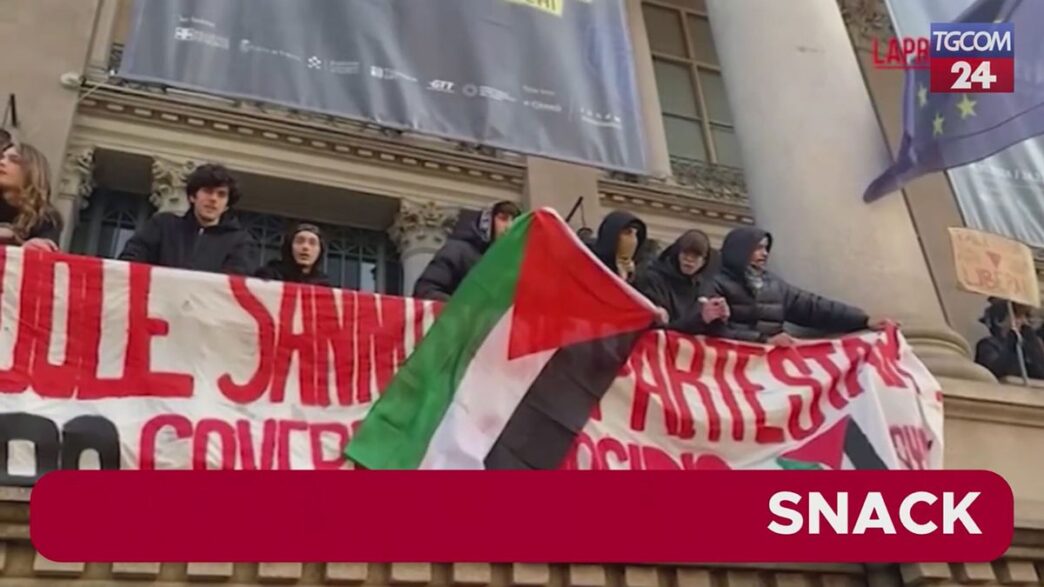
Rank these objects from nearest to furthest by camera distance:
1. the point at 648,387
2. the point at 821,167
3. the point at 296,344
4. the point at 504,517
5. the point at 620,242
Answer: the point at 504,517, the point at 296,344, the point at 648,387, the point at 620,242, the point at 821,167

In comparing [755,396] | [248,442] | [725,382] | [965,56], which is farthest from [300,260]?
[965,56]

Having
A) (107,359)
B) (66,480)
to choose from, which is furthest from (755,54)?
(66,480)

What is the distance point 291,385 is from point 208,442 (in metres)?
0.56

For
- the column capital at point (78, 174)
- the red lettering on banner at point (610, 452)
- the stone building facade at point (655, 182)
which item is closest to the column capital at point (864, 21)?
the stone building facade at point (655, 182)

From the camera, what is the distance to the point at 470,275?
596 centimetres

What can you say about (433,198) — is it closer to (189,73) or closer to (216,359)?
(189,73)

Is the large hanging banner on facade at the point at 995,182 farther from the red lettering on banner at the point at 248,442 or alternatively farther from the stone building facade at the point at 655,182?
the red lettering on banner at the point at 248,442

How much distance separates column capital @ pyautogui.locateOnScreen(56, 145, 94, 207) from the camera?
1174cm

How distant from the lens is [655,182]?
49.5 feet

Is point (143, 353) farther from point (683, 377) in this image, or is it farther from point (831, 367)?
point (831, 367)

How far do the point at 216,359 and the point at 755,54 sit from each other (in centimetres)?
573

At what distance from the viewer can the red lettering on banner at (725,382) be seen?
6062mm

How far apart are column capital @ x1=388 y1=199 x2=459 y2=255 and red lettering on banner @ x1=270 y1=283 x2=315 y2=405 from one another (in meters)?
7.52

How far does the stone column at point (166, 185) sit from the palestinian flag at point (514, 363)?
7.41 metres
